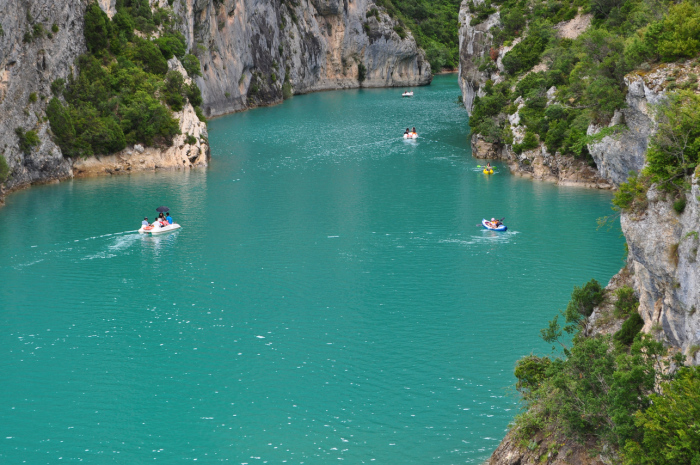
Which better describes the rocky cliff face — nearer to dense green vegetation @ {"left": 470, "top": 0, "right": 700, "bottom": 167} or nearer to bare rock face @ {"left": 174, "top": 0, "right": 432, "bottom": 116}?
bare rock face @ {"left": 174, "top": 0, "right": 432, "bottom": 116}

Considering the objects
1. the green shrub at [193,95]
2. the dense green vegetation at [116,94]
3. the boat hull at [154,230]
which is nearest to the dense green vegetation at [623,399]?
the boat hull at [154,230]

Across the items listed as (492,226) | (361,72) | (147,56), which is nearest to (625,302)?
(492,226)

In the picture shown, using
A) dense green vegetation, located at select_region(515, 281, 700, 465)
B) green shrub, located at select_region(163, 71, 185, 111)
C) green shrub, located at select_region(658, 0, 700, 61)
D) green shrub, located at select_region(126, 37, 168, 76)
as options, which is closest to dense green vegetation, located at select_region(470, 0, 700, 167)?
green shrub, located at select_region(658, 0, 700, 61)

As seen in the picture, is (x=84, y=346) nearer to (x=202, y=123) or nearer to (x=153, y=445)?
(x=153, y=445)

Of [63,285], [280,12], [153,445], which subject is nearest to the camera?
[153,445]

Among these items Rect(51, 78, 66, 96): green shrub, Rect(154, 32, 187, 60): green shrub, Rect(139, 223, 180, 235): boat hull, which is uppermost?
Rect(154, 32, 187, 60): green shrub

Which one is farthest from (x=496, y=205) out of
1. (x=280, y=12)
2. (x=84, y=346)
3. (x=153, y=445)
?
(x=280, y=12)
